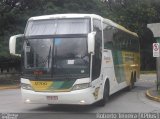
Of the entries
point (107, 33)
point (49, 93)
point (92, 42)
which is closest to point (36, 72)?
point (49, 93)

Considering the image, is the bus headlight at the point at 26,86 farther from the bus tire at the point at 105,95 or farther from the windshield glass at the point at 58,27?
the bus tire at the point at 105,95

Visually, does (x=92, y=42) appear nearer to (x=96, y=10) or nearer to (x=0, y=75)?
(x=96, y=10)

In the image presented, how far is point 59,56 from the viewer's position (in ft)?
48.8

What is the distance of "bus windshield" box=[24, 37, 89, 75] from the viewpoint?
14.8 m

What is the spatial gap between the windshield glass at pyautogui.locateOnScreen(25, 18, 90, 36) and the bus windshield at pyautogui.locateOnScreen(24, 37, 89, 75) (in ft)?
1.07

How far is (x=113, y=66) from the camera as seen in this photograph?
736 inches

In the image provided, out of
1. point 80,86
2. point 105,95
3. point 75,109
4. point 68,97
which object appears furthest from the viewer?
point 105,95

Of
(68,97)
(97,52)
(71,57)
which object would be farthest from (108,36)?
(68,97)

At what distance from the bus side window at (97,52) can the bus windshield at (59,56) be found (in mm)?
574

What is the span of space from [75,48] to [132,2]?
1540 inches

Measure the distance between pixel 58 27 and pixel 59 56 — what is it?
1.20m

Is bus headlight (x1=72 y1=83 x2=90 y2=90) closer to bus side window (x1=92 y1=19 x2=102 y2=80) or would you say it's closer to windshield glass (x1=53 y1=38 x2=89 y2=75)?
windshield glass (x1=53 y1=38 x2=89 y2=75)

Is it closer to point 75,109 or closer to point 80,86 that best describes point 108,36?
point 75,109

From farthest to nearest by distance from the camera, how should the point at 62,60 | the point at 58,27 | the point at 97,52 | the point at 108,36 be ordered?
1. the point at 108,36
2. the point at 97,52
3. the point at 58,27
4. the point at 62,60
